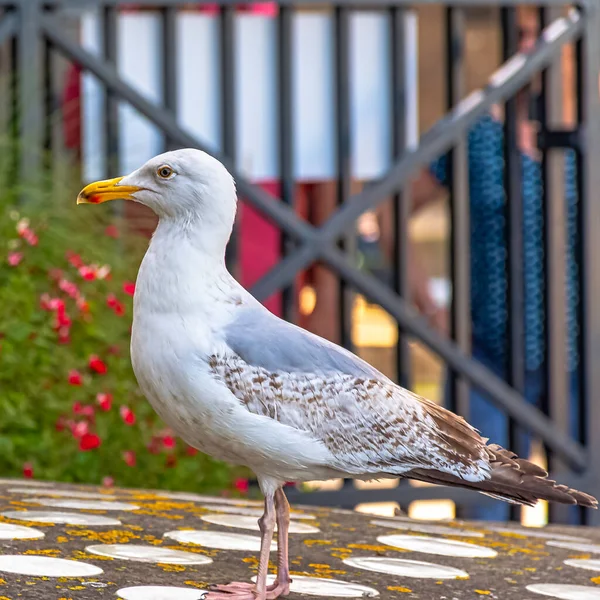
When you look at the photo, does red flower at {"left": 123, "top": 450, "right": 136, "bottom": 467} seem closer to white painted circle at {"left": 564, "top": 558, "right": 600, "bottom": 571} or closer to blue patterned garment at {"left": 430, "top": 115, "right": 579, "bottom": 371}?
white painted circle at {"left": 564, "top": 558, "right": 600, "bottom": 571}

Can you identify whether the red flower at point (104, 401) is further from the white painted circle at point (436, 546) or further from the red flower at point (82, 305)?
the white painted circle at point (436, 546)

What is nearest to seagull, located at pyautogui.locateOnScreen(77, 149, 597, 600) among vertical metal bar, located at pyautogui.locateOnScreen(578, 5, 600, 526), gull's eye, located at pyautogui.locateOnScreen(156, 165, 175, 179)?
gull's eye, located at pyautogui.locateOnScreen(156, 165, 175, 179)

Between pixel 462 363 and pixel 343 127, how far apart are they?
1075 mm

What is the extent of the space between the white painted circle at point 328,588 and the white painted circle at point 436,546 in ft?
1.45

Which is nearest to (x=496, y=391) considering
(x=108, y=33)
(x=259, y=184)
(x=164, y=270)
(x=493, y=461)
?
(x=259, y=184)

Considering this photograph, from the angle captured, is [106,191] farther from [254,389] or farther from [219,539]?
[219,539]

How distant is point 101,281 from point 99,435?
1.88ft

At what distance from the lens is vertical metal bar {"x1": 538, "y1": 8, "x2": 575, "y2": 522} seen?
5180 millimetres

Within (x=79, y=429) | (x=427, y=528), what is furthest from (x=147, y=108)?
(x=427, y=528)

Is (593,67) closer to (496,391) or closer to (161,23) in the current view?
(496,391)

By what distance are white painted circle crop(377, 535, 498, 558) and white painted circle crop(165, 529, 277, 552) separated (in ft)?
1.06

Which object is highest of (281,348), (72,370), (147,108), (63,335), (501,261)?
(147,108)

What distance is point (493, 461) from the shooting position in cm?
250

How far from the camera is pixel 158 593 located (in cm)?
236
